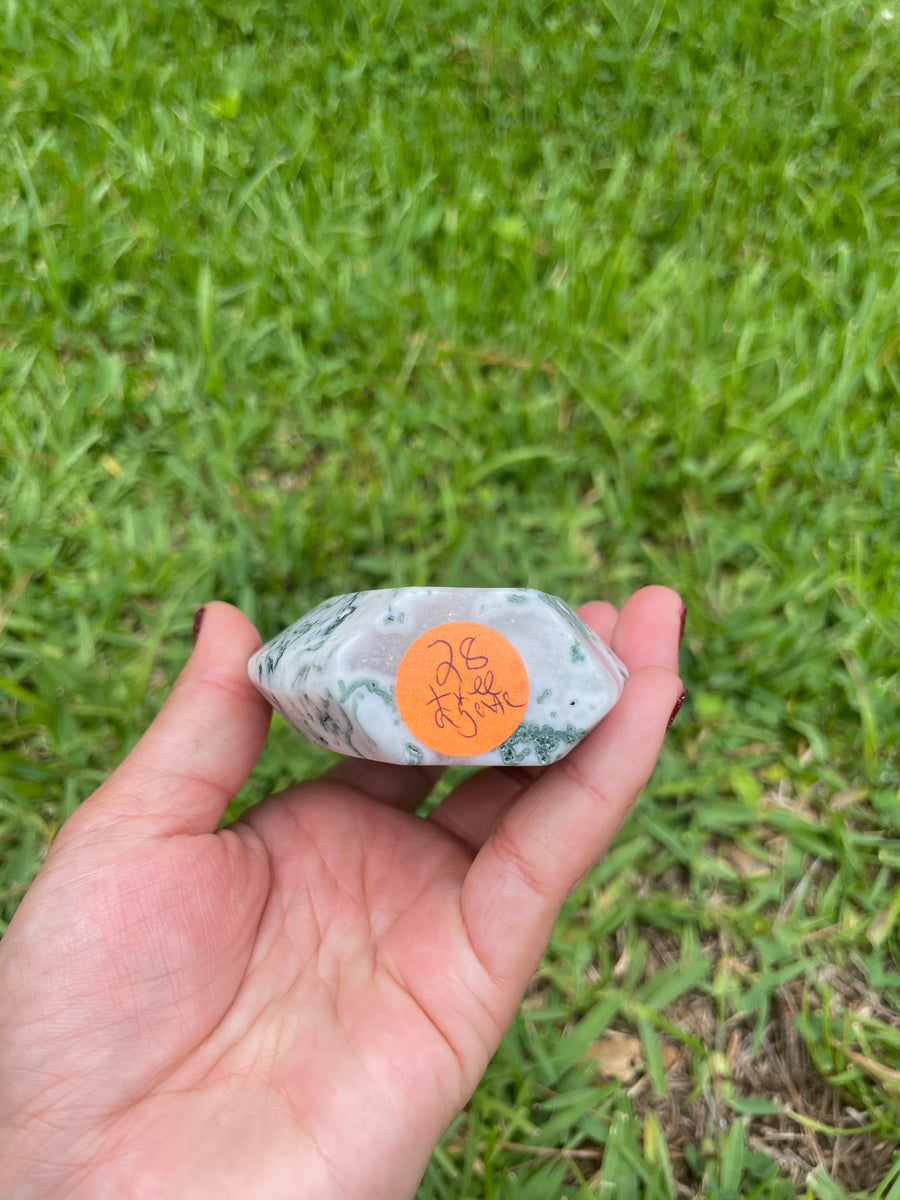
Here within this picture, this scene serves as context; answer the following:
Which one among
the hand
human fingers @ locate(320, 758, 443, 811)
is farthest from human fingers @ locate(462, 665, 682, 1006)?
human fingers @ locate(320, 758, 443, 811)

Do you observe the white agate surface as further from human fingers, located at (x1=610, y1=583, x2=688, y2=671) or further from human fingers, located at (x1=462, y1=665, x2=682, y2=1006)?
human fingers, located at (x1=610, y1=583, x2=688, y2=671)

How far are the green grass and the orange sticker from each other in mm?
707

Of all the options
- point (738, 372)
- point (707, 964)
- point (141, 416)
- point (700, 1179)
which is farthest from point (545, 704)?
point (141, 416)

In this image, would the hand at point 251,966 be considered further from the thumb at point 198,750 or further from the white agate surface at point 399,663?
the white agate surface at point 399,663

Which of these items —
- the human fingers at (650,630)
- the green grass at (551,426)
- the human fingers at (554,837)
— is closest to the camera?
the human fingers at (554,837)

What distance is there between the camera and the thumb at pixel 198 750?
1.28 metres

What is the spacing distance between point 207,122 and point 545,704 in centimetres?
238

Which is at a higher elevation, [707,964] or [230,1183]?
[230,1183]

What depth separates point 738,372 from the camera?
85.4 inches

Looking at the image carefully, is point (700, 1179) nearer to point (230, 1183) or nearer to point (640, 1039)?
point (640, 1039)

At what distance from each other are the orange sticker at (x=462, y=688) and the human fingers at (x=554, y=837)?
165mm

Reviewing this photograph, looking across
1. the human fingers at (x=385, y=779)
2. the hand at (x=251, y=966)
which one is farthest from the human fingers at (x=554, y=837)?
the human fingers at (x=385, y=779)

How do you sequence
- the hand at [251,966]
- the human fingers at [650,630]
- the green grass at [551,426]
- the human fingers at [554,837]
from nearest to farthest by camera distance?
1. the hand at [251,966]
2. the human fingers at [554,837]
3. the human fingers at [650,630]
4. the green grass at [551,426]

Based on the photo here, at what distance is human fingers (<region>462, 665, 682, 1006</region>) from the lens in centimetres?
125
